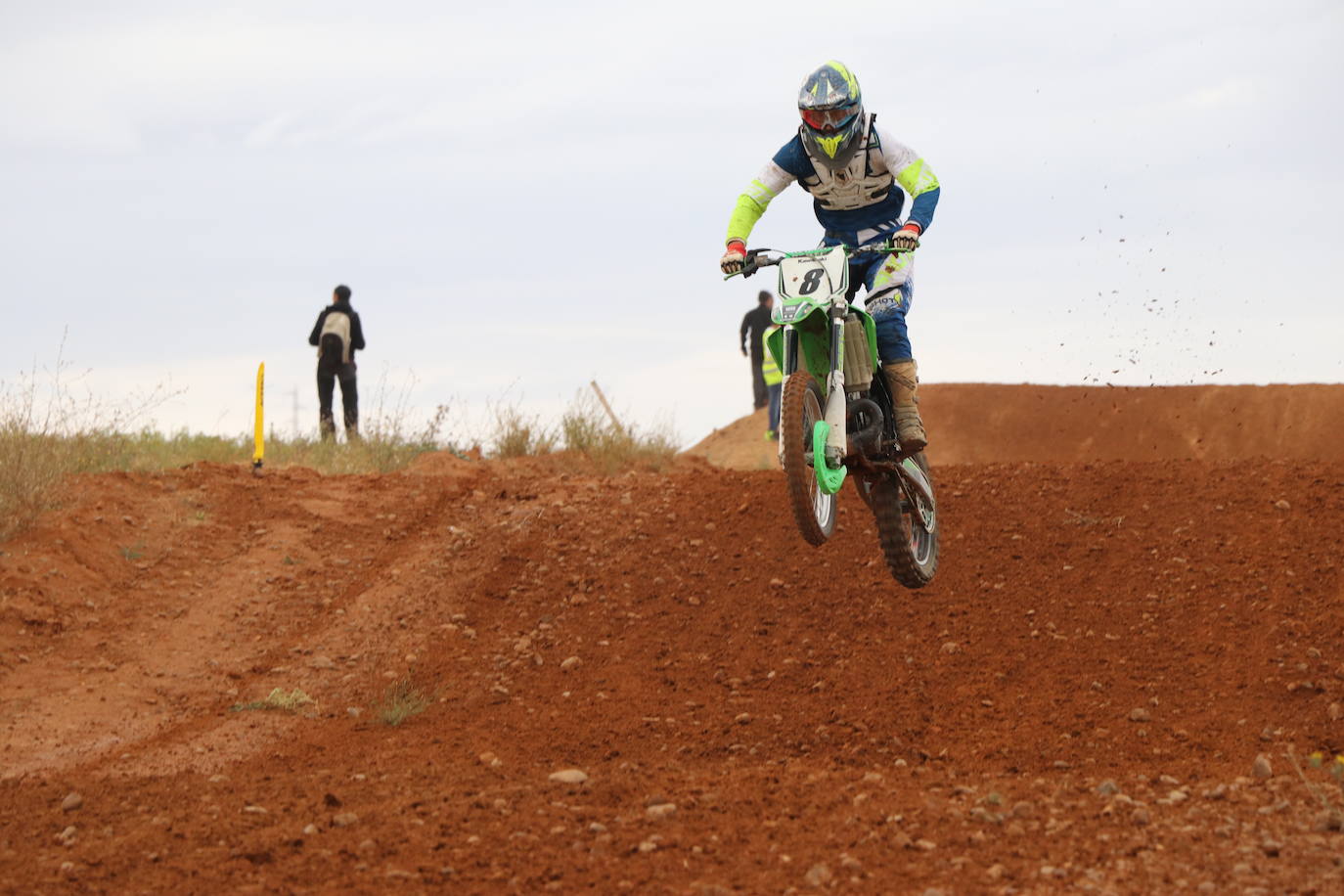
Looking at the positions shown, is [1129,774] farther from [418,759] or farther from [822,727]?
[418,759]

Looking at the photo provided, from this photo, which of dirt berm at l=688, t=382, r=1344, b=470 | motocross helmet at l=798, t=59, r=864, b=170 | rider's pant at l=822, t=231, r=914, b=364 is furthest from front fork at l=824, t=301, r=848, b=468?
dirt berm at l=688, t=382, r=1344, b=470

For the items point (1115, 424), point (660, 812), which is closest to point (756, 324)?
point (1115, 424)

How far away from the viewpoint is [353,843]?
601cm

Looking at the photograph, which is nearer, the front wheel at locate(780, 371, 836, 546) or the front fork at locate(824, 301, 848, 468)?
the front wheel at locate(780, 371, 836, 546)

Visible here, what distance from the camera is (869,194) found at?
816 centimetres

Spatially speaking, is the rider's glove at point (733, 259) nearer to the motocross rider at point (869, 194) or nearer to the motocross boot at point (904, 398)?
the motocross rider at point (869, 194)

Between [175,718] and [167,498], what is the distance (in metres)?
4.12

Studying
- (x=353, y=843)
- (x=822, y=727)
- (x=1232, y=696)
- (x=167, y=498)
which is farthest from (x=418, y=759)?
(x=167, y=498)

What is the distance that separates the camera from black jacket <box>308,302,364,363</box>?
17516mm

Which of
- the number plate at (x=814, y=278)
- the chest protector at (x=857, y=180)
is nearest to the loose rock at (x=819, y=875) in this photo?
the number plate at (x=814, y=278)

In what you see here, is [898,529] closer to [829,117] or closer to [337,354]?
[829,117]

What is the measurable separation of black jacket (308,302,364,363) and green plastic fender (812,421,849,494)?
1135cm

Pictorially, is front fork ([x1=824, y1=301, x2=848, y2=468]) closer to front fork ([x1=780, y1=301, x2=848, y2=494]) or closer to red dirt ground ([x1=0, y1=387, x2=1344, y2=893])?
front fork ([x1=780, y1=301, x2=848, y2=494])

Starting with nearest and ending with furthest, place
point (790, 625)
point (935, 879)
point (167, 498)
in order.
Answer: point (935, 879)
point (790, 625)
point (167, 498)
